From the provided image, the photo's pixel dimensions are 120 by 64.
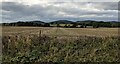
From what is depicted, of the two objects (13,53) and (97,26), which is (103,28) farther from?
(13,53)

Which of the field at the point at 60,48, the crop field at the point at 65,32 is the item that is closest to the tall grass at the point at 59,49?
the field at the point at 60,48

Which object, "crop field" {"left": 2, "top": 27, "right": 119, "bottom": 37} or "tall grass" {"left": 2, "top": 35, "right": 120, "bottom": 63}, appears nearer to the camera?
"tall grass" {"left": 2, "top": 35, "right": 120, "bottom": 63}

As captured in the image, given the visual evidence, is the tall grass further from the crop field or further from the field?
the crop field

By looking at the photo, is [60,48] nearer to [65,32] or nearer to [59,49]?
[59,49]

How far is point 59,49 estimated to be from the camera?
11305 millimetres

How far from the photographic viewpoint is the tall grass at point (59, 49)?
10211 millimetres

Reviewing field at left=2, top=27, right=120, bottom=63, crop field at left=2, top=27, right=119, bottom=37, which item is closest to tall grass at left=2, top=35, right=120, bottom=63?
field at left=2, top=27, right=120, bottom=63

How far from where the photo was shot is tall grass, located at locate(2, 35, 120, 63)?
1021 centimetres

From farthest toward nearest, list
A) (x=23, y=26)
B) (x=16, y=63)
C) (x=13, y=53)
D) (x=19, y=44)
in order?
1. (x=23, y=26)
2. (x=19, y=44)
3. (x=13, y=53)
4. (x=16, y=63)

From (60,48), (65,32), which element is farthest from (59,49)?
(65,32)

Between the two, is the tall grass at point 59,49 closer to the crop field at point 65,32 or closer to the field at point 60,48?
the field at point 60,48

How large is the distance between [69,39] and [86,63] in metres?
2.55

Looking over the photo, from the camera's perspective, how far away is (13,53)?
1073 cm

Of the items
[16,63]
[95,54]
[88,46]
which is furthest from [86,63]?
[16,63]
